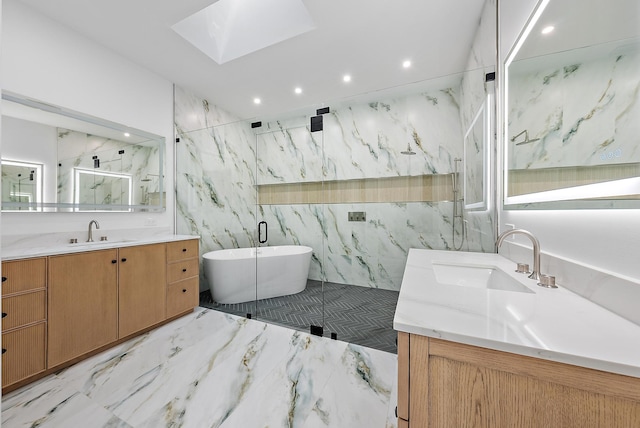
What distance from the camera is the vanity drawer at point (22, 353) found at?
1.52 metres

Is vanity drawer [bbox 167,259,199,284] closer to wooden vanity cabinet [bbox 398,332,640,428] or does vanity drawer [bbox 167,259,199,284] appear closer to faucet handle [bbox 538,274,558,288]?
wooden vanity cabinet [bbox 398,332,640,428]

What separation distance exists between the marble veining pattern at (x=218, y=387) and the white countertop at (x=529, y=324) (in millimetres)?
974

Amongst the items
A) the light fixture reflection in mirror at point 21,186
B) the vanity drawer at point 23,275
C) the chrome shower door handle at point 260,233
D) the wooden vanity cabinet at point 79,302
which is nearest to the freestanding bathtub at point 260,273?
the chrome shower door handle at point 260,233

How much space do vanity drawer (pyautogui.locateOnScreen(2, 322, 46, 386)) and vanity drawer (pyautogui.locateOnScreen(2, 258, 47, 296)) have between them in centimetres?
27

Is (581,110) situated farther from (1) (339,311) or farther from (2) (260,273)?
(2) (260,273)

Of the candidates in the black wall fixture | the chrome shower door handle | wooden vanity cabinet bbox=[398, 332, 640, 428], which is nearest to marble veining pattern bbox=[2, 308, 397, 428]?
wooden vanity cabinet bbox=[398, 332, 640, 428]

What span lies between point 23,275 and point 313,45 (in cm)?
295

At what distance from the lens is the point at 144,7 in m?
2.01

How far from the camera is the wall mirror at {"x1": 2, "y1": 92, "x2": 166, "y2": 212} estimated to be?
192 centimetres

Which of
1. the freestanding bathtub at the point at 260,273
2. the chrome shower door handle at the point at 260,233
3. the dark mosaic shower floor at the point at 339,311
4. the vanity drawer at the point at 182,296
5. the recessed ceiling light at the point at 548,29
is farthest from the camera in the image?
the chrome shower door handle at the point at 260,233

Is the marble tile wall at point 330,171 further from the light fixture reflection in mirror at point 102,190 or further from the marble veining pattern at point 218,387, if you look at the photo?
the marble veining pattern at point 218,387

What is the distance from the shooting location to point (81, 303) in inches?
73.4

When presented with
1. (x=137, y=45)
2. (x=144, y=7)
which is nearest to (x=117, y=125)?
(x=137, y=45)

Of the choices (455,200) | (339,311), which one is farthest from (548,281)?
(339,311)
